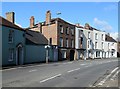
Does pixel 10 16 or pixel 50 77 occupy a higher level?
pixel 10 16

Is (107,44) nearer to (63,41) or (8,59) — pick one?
(63,41)

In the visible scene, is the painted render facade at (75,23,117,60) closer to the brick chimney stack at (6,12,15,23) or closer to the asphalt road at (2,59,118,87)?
the brick chimney stack at (6,12,15,23)

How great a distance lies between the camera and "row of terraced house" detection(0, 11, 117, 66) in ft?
125

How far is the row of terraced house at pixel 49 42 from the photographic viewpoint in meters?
38.0

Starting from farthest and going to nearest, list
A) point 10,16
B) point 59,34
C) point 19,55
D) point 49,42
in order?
point 59,34 → point 49,42 → point 10,16 → point 19,55

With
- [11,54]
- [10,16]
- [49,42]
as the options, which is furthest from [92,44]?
[11,54]

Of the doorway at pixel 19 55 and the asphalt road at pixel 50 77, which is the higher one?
the doorway at pixel 19 55

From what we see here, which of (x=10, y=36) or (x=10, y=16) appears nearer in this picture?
(x=10, y=36)

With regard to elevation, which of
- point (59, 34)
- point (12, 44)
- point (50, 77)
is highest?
point (59, 34)

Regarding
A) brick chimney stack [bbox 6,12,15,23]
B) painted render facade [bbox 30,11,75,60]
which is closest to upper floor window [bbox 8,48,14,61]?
brick chimney stack [bbox 6,12,15,23]

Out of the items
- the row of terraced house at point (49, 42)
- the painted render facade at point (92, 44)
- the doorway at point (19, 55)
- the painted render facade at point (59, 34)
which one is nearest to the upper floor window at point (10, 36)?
the row of terraced house at point (49, 42)

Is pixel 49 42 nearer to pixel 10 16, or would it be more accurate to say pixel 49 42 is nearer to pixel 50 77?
pixel 10 16

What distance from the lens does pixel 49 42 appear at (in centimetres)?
5681

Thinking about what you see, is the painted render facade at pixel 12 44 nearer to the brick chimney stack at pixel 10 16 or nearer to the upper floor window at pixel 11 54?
the upper floor window at pixel 11 54
